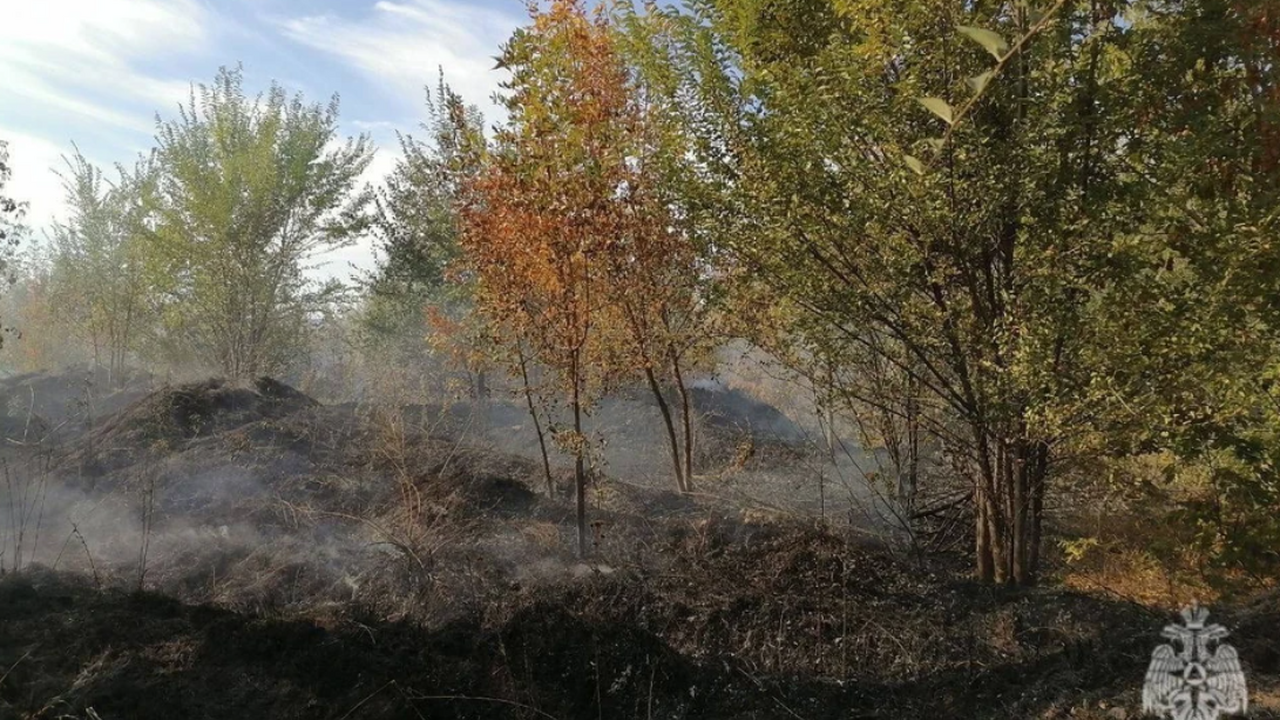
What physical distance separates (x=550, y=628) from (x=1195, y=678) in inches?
129

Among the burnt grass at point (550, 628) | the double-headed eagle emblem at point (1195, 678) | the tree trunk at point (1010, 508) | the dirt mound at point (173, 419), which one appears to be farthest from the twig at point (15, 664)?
the dirt mound at point (173, 419)

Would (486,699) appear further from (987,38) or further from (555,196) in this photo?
(987,38)

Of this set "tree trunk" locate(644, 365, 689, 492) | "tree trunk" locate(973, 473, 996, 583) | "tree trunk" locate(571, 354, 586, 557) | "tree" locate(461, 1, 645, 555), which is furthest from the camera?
"tree trunk" locate(644, 365, 689, 492)

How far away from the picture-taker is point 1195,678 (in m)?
3.44

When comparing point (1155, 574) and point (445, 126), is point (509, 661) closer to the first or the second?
point (1155, 574)

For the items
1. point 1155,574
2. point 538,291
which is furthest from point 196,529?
point 1155,574

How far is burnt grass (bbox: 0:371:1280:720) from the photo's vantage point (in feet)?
12.8

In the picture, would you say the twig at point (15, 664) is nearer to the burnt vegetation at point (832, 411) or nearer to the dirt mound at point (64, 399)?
the burnt vegetation at point (832, 411)

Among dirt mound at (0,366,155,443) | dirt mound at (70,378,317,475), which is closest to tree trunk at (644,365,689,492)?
dirt mound at (70,378,317,475)

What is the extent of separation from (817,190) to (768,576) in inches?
112

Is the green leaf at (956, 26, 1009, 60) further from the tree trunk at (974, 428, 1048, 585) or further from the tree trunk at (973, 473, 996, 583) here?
the tree trunk at (973, 473, 996, 583)

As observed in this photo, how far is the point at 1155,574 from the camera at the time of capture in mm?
5484

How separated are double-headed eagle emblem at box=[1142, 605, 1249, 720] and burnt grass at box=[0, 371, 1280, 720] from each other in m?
0.10

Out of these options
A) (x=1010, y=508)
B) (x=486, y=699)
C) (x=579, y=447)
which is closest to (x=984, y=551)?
(x=1010, y=508)
